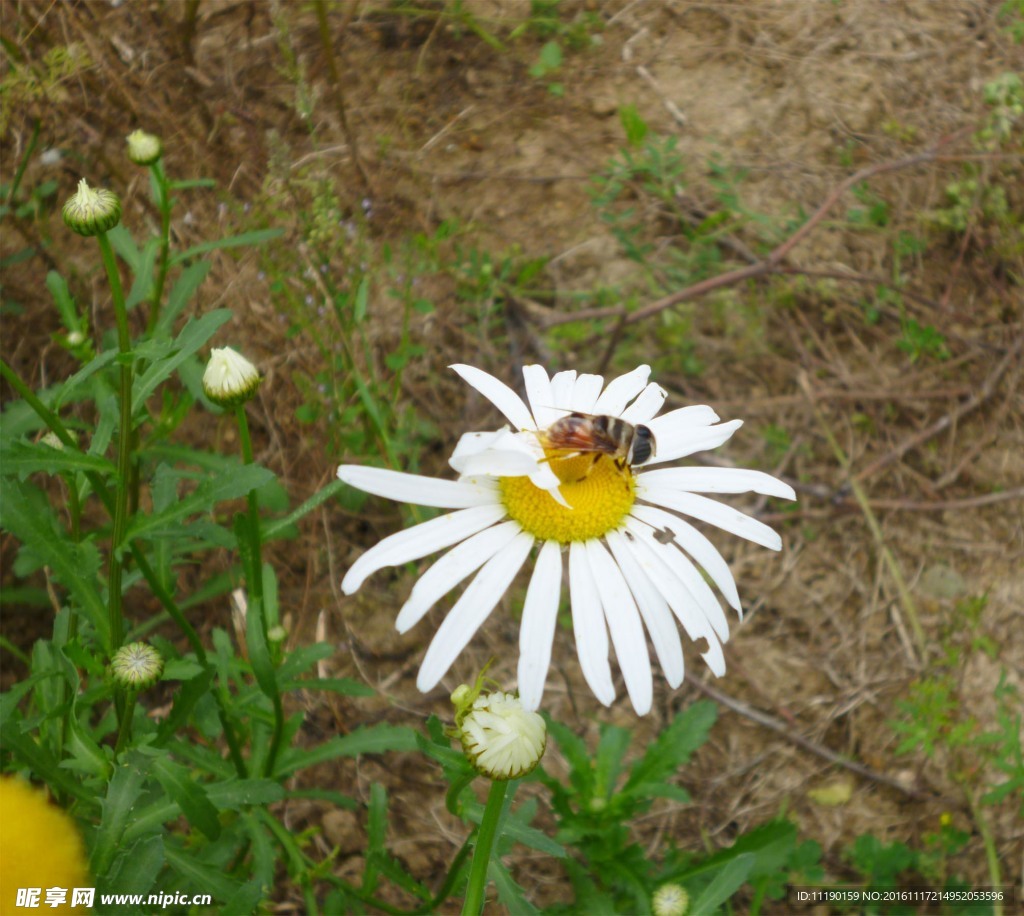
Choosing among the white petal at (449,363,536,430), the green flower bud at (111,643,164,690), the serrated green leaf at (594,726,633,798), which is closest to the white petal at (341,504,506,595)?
the white petal at (449,363,536,430)

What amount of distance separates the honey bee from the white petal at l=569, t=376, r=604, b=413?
7.6 inches

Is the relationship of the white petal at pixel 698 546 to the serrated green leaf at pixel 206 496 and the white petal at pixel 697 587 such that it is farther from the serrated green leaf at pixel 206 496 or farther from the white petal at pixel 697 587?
the serrated green leaf at pixel 206 496

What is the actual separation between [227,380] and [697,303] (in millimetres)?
2478

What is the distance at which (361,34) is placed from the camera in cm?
431

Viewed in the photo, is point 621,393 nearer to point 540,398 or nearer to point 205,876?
point 540,398

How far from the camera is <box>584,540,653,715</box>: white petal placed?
172 cm

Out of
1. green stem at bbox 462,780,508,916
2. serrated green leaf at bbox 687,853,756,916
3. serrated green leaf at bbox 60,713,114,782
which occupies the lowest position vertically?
serrated green leaf at bbox 687,853,756,916

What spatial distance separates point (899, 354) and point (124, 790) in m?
3.36

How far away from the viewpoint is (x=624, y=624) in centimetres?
180

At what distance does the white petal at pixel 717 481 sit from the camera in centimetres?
196

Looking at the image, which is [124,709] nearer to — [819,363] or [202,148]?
[202,148]

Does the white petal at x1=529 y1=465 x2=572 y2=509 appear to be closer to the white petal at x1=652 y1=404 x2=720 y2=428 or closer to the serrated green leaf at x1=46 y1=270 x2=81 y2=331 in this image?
the white petal at x1=652 y1=404 x2=720 y2=428

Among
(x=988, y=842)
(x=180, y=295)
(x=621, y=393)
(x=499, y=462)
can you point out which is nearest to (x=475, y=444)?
(x=499, y=462)

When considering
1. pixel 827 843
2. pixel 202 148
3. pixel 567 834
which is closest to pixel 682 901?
pixel 567 834
